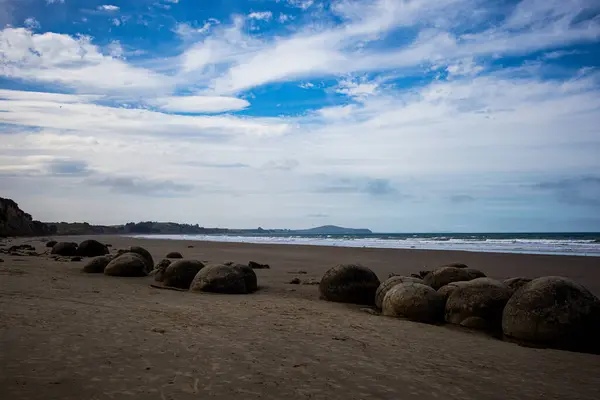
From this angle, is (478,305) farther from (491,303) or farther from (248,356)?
(248,356)

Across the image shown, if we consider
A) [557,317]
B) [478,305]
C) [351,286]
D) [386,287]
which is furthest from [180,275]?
[557,317]

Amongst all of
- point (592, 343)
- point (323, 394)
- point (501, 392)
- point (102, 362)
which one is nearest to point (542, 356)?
point (592, 343)

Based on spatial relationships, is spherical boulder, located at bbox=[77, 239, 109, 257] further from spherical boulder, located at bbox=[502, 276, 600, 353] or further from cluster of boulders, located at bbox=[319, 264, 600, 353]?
spherical boulder, located at bbox=[502, 276, 600, 353]

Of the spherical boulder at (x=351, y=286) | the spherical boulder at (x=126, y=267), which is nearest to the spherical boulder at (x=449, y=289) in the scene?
the spherical boulder at (x=351, y=286)

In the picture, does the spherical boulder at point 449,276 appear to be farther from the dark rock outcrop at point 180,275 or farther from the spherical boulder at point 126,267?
the spherical boulder at point 126,267

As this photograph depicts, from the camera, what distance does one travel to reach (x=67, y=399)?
3.57 m

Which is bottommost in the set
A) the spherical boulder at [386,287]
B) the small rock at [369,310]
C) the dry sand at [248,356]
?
the small rock at [369,310]

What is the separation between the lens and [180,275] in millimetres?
11484

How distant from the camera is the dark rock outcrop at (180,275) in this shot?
37.5ft

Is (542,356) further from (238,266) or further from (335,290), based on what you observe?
(238,266)

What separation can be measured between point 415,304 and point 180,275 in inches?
239

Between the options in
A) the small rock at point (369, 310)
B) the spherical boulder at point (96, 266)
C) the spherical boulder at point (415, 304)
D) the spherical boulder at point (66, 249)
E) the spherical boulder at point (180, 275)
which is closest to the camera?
the spherical boulder at point (415, 304)

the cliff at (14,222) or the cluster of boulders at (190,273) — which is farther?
the cliff at (14,222)

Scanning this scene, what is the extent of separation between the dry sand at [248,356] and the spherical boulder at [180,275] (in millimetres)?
2877
